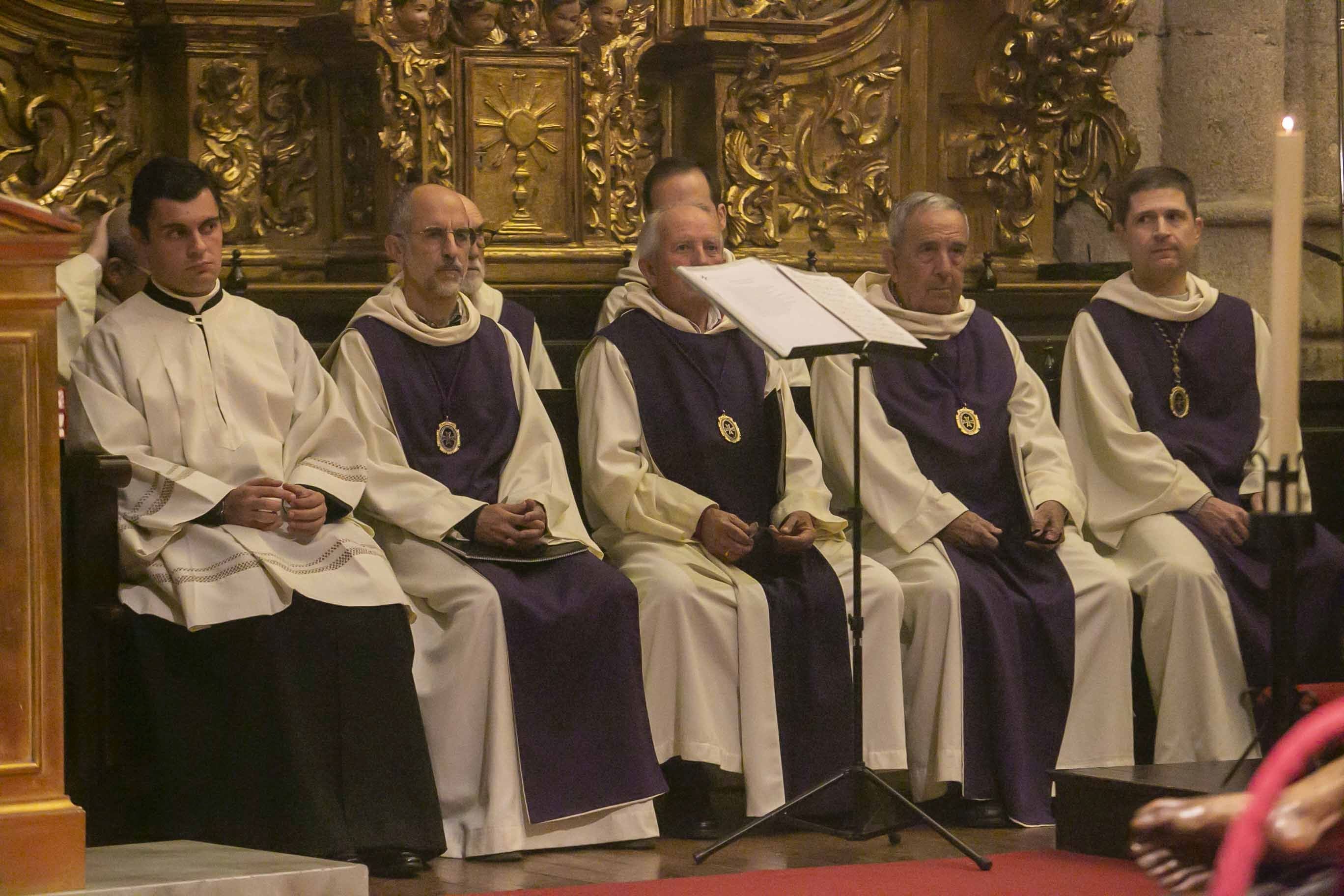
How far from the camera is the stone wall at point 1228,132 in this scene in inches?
359

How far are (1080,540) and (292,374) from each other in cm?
260

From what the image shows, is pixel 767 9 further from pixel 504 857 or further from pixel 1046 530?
pixel 504 857

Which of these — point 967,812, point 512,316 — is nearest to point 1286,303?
point 967,812

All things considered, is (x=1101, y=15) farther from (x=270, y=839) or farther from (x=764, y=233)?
(x=270, y=839)

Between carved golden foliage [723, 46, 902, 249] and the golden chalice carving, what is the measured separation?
786 mm

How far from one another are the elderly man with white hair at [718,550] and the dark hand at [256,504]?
3.59 ft

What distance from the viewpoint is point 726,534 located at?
6.06m

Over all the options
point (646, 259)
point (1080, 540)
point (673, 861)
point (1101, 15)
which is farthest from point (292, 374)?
point (1101, 15)

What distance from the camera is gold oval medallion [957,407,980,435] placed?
6.69 meters

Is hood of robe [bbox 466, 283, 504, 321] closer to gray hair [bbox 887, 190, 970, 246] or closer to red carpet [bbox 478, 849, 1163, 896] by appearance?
gray hair [bbox 887, 190, 970, 246]

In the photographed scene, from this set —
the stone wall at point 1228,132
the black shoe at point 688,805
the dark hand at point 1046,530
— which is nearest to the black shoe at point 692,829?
the black shoe at point 688,805

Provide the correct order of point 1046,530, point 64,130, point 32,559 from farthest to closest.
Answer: point 64,130 < point 1046,530 < point 32,559

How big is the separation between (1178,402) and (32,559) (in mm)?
4197

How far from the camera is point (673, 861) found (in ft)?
17.6
